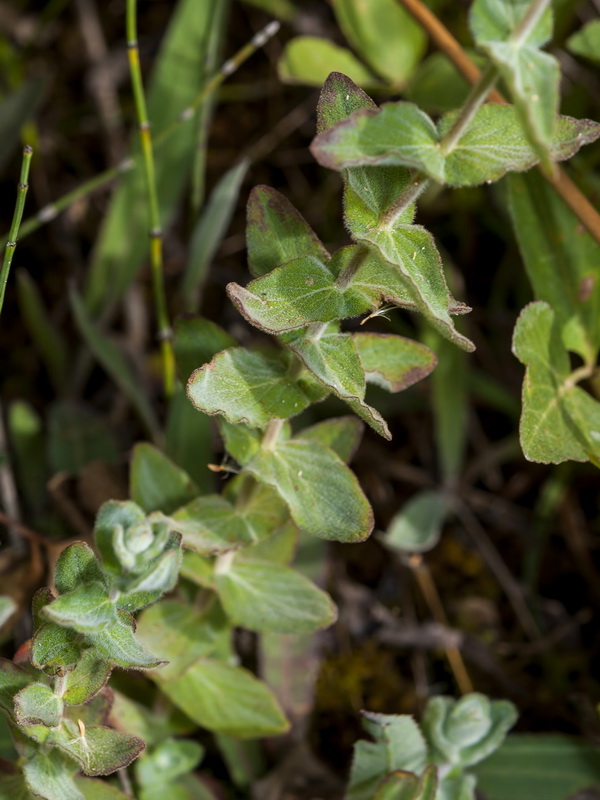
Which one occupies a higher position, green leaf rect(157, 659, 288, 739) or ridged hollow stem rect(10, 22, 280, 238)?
ridged hollow stem rect(10, 22, 280, 238)

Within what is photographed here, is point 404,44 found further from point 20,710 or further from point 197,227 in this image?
point 20,710

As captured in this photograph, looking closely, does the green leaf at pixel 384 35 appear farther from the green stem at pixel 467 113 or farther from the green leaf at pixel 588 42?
the green stem at pixel 467 113

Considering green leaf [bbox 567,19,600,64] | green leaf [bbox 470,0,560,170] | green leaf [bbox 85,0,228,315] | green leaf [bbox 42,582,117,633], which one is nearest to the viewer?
green leaf [bbox 470,0,560,170]

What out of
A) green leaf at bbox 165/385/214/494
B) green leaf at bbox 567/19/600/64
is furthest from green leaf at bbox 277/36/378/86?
green leaf at bbox 165/385/214/494

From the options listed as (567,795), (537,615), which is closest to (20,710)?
(567,795)

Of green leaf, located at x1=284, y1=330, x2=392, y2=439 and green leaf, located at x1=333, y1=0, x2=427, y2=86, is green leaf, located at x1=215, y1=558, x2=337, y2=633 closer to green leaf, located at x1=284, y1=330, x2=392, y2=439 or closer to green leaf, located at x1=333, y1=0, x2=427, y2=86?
green leaf, located at x1=284, y1=330, x2=392, y2=439

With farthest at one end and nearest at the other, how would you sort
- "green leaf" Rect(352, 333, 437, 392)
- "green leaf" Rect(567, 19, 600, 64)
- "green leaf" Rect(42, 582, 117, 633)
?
"green leaf" Rect(567, 19, 600, 64), "green leaf" Rect(352, 333, 437, 392), "green leaf" Rect(42, 582, 117, 633)

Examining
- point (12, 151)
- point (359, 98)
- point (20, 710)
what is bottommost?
point (20, 710)
